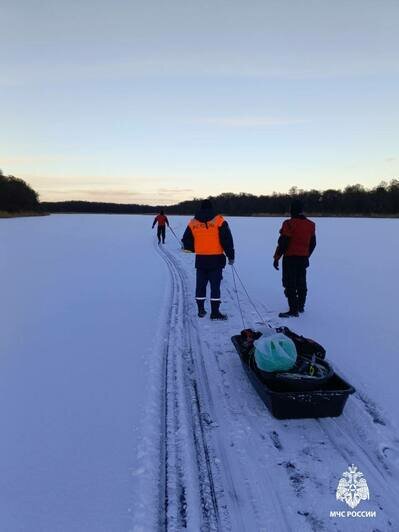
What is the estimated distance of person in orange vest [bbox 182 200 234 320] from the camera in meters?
5.89

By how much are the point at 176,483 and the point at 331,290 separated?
22.0 feet

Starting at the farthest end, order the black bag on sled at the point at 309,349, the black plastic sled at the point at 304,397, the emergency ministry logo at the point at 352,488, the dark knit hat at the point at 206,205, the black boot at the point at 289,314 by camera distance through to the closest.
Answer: the black boot at the point at 289,314
the dark knit hat at the point at 206,205
the black bag on sled at the point at 309,349
the black plastic sled at the point at 304,397
the emergency ministry logo at the point at 352,488

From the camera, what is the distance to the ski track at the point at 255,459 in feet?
7.32

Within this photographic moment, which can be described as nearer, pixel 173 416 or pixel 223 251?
pixel 173 416

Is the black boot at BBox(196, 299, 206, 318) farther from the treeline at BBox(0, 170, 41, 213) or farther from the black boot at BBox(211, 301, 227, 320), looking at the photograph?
the treeline at BBox(0, 170, 41, 213)

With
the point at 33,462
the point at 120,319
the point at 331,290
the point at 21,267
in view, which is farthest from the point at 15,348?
the point at 21,267

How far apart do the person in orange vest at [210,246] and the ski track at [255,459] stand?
209cm

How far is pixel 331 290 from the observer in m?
8.44

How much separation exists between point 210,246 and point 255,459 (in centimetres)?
367

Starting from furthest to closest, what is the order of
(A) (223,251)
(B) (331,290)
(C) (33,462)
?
(B) (331,290)
(A) (223,251)
(C) (33,462)

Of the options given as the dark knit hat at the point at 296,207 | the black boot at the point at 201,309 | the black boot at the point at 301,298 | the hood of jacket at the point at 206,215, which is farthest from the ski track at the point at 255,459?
the dark knit hat at the point at 296,207

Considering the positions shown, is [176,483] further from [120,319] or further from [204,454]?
[120,319]

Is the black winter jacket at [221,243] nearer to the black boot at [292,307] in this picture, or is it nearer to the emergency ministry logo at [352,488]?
the black boot at [292,307]

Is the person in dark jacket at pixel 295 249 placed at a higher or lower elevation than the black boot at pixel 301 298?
higher
